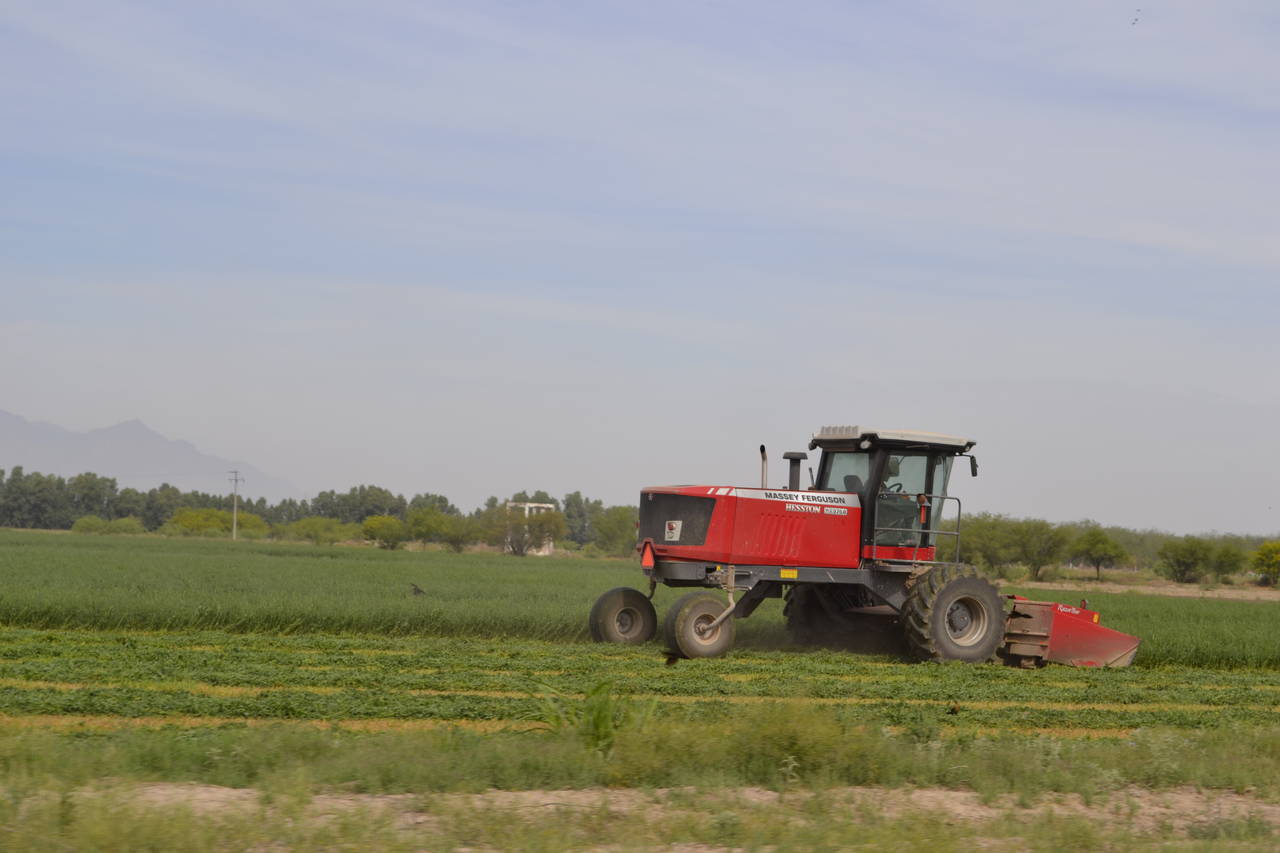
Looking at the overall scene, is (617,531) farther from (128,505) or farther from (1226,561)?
(128,505)

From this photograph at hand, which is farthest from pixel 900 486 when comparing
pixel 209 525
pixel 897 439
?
pixel 209 525

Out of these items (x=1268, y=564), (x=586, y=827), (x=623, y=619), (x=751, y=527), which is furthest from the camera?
(x=1268, y=564)

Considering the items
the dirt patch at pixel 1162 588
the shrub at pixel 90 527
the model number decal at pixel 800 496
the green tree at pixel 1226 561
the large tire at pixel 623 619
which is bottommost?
the shrub at pixel 90 527

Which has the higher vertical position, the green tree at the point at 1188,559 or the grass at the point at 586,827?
the green tree at the point at 1188,559

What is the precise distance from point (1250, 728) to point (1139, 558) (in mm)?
107577

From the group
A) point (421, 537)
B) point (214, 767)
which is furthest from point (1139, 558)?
point (214, 767)

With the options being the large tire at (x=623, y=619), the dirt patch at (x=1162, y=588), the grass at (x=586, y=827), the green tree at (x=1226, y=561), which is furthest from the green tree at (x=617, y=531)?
the grass at (x=586, y=827)

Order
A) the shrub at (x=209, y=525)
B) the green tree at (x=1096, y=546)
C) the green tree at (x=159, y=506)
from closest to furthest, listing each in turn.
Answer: the green tree at (x=1096, y=546) → the shrub at (x=209, y=525) → the green tree at (x=159, y=506)

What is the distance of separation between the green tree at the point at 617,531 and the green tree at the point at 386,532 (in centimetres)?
1577

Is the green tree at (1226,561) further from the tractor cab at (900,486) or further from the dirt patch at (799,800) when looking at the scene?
the dirt patch at (799,800)

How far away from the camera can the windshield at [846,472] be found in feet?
54.3

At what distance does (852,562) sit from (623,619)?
3282 mm

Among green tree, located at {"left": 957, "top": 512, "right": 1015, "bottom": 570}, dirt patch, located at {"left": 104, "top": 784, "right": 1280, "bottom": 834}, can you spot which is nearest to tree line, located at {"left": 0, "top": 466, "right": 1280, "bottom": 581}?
green tree, located at {"left": 957, "top": 512, "right": 1015, "bottom": 570}

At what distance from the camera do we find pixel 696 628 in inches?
608
